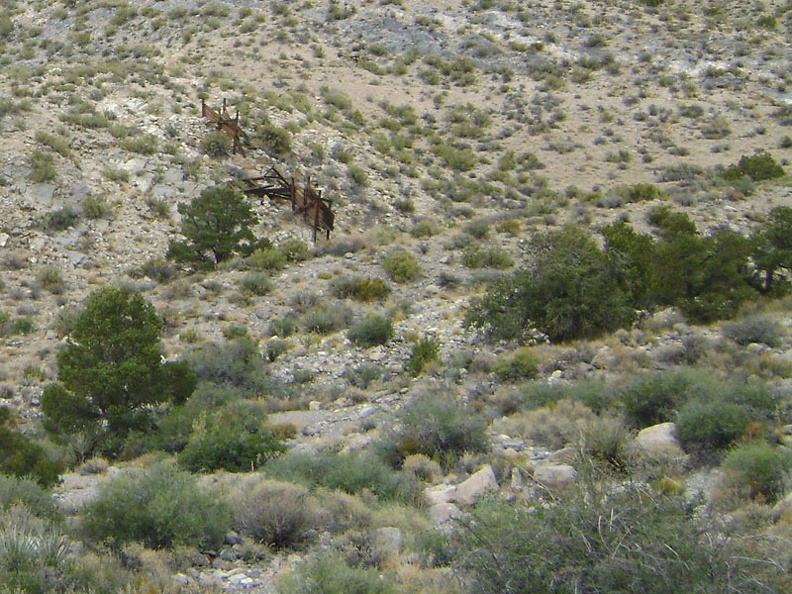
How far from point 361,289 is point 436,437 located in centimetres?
973

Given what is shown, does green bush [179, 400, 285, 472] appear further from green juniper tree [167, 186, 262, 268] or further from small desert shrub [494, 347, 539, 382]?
green juniper tree [167, 186, 262, 268]

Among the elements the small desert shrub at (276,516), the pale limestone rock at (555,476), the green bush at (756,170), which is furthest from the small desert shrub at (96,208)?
the green bush at (756,170)

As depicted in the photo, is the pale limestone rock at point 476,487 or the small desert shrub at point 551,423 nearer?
Result: the pale limestone rock at point 476,487

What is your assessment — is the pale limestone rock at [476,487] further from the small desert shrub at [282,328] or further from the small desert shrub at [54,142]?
the small desert shrub at [54,142]

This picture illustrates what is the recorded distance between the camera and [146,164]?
2662cm

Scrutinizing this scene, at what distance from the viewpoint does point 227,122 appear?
95.1ft

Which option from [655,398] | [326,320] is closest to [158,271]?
[326,320]

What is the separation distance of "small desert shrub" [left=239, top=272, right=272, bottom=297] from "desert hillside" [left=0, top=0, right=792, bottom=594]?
59 mm

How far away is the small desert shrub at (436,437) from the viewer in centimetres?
1084

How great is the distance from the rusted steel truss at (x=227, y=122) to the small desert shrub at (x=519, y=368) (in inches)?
661

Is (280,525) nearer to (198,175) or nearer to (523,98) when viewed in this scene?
(198,175)

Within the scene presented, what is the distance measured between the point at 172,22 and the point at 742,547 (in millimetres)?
41840

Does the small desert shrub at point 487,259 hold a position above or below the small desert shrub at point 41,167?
below

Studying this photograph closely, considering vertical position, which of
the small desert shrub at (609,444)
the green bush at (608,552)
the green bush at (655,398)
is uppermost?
the green bush at (608,552)
